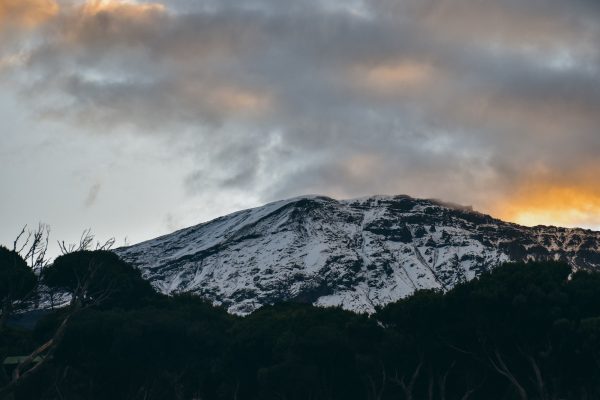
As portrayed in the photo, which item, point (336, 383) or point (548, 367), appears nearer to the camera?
point (548, 367)

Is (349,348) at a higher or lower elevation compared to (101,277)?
lower

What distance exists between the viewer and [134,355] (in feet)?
289

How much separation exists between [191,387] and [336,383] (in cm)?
1922

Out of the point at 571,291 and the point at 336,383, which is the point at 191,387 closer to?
the point at 336,383

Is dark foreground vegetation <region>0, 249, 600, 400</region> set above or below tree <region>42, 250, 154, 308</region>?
below

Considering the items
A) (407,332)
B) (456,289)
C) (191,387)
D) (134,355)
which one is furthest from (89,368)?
(456,289)

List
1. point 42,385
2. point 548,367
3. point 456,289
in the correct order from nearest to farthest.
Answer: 1. point 548,367
2. point 456,289
3. point 42,385

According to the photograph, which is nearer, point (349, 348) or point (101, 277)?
point (349, 348)

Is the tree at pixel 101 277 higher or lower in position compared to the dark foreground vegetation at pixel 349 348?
higher

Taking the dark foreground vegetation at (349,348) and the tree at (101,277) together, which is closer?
the dark foreground vegetation at (349,348)

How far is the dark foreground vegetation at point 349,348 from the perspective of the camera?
225ft

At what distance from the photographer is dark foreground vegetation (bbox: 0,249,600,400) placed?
6850cm

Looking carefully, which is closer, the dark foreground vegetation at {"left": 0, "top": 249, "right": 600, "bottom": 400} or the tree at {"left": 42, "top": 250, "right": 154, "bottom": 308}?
the dark foreground vegetation at {"left": 0, "top": 249, "right": 600, "bottom": 400}

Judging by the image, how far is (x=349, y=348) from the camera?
276ft
